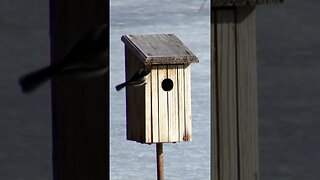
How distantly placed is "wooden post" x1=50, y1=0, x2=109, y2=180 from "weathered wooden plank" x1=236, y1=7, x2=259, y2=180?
1.38 feet

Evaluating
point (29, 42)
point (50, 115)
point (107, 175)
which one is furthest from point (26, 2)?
point (107, 175)

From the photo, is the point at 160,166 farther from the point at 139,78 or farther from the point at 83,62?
the point at 83,62

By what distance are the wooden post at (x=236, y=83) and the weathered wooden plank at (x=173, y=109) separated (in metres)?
0.28

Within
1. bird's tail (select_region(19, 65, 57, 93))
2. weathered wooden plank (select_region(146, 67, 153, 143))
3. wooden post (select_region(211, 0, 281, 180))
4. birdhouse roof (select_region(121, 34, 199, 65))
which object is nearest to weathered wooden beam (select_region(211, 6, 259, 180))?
wooden post (select_region(211, 0, 281, 180))

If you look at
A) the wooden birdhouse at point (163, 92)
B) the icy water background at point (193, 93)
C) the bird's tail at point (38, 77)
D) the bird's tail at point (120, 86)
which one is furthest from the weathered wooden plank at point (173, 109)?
the bird's tail at point (38, 77)

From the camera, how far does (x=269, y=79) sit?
354 cm

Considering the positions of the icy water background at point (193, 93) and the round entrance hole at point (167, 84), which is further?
the icy water background at point (193, 93)

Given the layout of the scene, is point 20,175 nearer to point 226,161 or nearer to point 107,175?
point 107,175

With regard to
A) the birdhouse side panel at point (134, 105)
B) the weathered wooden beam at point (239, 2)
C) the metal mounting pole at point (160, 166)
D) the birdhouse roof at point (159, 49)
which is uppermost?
the weathered wooden beam at point (239, 2)

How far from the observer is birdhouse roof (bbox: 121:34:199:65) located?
286 centimetres

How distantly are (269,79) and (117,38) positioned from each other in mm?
649

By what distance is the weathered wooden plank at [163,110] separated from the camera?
2930mm

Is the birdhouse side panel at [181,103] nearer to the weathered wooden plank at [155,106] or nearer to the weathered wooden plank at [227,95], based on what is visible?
the weathered wooden plank at [155,106]

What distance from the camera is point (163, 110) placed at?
2941 millimetres
